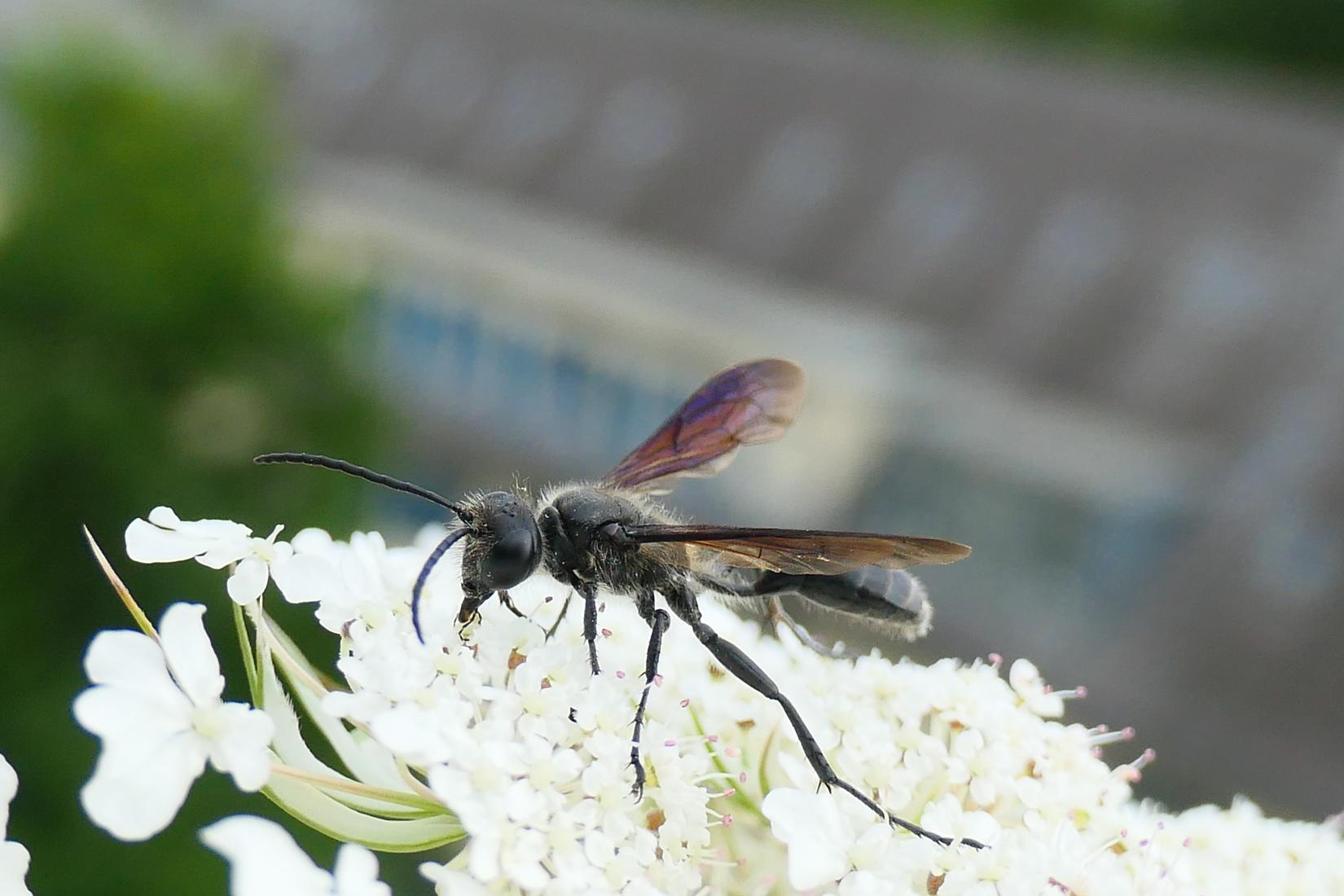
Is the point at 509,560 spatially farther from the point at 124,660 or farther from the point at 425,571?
the point at 124,660

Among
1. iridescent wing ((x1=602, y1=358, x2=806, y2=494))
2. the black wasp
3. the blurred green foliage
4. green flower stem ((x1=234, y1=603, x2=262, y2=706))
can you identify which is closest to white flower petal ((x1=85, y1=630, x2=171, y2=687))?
green flower stem ((x1=234, y1=603, x2=262, y2=706))

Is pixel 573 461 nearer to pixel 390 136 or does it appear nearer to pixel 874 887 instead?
pixel 390 136

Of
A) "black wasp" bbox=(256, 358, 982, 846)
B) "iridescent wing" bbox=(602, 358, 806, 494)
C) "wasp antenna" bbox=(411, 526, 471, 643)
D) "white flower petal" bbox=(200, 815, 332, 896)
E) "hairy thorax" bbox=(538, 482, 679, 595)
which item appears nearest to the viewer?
"white flower petal" bbox=(200, 815, 332, 896)

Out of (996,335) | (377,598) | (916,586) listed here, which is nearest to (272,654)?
(377,598)

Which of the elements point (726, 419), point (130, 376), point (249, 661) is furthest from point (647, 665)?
point (130, 376)

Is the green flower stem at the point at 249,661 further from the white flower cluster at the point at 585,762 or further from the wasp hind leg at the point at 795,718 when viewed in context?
the wasp hind leg at the point at 795,718

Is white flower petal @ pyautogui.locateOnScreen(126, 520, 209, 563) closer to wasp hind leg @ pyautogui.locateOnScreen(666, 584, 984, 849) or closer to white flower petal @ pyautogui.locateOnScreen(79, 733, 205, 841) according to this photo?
white flower petal @ pyautogui.locateOnScreen(79, 733, 205, 841)

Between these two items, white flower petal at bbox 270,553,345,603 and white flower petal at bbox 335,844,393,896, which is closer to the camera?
white flower petal at bbox 335,844,393,896
